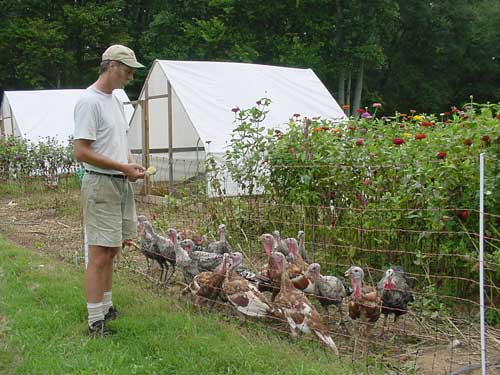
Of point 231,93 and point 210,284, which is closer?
point 210,284

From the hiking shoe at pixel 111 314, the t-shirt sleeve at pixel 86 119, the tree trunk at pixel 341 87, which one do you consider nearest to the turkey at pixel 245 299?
the hiking shoe at pixel 111 314

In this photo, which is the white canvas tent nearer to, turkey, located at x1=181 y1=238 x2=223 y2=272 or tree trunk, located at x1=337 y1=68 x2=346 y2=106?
turkey, located at x1=181 y1=238 x2=223 y2=272

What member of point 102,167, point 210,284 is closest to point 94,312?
point 210,284

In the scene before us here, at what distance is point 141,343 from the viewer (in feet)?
12.7

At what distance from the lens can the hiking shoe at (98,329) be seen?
406 cm

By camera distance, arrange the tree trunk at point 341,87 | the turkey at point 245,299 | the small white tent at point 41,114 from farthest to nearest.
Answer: the tree trunk at point 341,87, the small white tent at point 41,114, the turkey at point 245,299

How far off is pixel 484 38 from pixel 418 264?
29.3m

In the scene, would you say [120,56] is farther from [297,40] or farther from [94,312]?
[297,40]

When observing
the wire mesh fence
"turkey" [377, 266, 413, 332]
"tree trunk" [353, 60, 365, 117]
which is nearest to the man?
the wire mesh fence

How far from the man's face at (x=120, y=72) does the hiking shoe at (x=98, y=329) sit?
69.0 inches

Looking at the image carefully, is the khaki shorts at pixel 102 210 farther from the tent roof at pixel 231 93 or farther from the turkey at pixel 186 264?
the tent roof at pixel 231 93

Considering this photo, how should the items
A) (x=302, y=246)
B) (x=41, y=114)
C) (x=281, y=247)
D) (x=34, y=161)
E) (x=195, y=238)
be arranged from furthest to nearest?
(x=41, y=114)
(x=34, y=161)
(x=195, y=238)
(x=302, y=246)
(x=281, y=247)

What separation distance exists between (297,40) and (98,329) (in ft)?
80.9

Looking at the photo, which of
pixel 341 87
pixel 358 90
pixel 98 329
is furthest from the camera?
pixel 358 90
